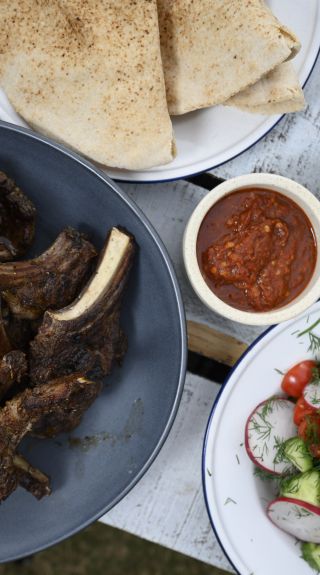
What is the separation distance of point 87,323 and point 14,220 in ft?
1.10

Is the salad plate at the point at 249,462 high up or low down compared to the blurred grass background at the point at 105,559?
up

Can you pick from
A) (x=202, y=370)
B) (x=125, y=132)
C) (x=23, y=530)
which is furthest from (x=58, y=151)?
(x=23, y=530)

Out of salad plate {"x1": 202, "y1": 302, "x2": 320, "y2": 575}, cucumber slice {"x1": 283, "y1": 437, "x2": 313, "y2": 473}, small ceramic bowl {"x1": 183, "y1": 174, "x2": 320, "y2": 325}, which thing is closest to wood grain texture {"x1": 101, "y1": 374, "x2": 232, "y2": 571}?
salad plate {"x1": 202, "y1": 302, "x2": 320, "y2": 575}

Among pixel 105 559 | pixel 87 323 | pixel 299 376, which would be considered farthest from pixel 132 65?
pixel 105 559

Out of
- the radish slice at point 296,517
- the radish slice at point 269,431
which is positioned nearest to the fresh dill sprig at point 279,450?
the radish slice at point 269,431

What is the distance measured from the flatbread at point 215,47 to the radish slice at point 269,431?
32.7 inches

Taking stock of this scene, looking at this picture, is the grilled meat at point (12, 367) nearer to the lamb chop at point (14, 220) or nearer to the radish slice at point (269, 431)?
the lamb chop at point (14, 220)

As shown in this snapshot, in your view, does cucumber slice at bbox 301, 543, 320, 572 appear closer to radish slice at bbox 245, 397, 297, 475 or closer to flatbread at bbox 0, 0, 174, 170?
radish slice at bbox 245, 397, 297, 475

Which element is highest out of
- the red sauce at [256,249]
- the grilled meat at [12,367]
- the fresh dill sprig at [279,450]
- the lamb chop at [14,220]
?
the lamb chop at [14,220]

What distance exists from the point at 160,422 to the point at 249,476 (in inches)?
14.1

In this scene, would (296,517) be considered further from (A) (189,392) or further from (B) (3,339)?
(B) (3,339)

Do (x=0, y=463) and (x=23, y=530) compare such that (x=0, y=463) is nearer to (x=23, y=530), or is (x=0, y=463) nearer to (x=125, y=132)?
(x=23, y=530)

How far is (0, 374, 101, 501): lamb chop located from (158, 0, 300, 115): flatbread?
0.71 metres

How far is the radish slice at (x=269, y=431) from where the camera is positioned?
6.31 ft
